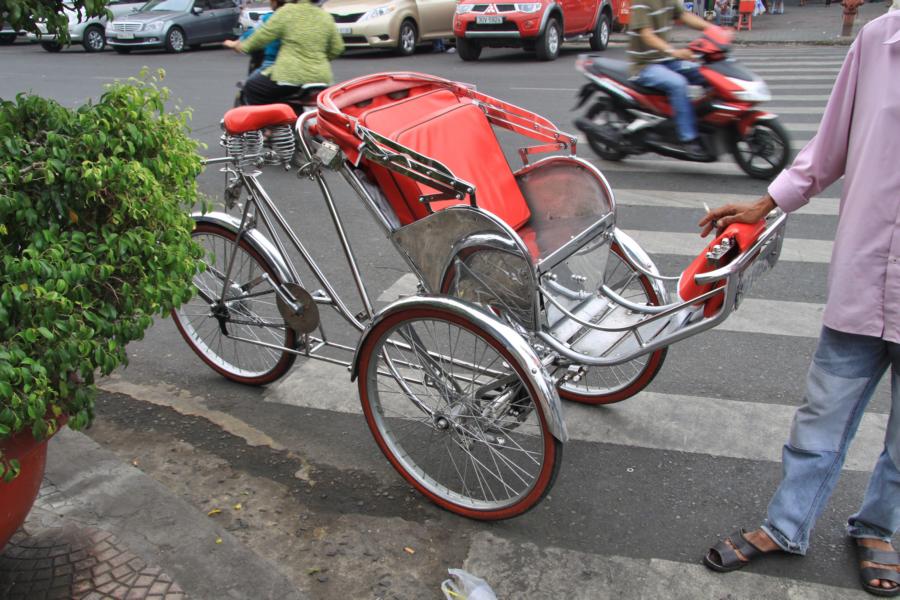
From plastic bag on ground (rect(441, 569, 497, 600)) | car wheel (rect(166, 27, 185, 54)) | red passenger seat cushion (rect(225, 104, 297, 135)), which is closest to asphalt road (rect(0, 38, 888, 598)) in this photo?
plastic bag on ground (rect(441, 569, 497, 600))

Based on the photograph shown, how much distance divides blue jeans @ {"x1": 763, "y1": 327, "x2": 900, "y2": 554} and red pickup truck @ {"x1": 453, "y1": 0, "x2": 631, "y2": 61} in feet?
42.6

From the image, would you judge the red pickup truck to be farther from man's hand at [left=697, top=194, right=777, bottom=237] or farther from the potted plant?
the potted plant

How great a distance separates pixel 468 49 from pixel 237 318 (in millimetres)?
12613

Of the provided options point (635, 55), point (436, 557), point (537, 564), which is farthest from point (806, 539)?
point (635, 55)

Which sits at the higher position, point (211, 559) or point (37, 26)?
point (37, 26)

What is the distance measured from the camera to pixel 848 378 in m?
2.67

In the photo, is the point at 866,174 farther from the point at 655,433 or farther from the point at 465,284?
the point at 655,433

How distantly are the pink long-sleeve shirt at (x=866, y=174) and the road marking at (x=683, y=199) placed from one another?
4175 millimetres

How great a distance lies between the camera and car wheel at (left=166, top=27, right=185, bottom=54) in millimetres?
18691

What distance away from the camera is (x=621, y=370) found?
3957 mm

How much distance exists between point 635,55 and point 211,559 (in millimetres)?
5963

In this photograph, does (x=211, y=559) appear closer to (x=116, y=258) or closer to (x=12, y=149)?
(x=116, y=258)

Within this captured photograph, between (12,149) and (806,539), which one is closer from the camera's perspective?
(12,149)

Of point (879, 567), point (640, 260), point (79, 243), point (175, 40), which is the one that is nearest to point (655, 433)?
point (640, 260)
